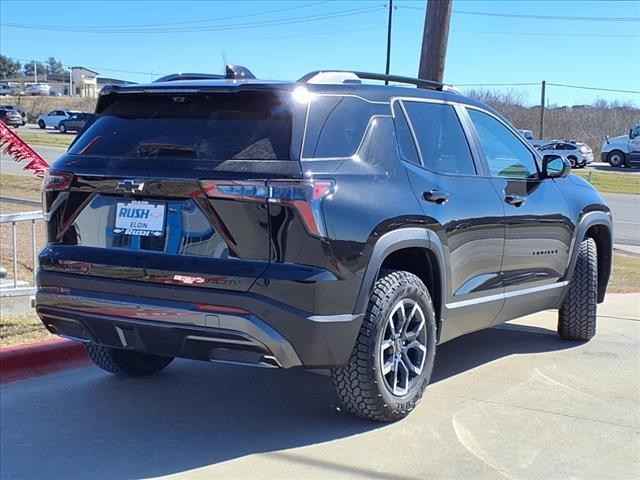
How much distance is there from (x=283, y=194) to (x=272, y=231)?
19 centimetres

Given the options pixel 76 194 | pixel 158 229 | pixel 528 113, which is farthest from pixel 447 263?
pixel 528 113

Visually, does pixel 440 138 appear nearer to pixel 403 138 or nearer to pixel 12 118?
pixel 403 138

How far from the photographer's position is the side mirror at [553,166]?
19.7ft

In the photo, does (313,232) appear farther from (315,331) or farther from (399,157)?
(399,157)

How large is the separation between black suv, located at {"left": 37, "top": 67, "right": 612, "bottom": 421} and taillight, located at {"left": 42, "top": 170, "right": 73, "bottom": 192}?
0.4 inches

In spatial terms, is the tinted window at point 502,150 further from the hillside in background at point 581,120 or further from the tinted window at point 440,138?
the hillside in background at point 581,120

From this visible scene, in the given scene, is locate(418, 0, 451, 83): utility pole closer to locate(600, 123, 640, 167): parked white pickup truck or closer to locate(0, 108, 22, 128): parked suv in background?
locate(600, 123, 640, 167): parked white pickup truck

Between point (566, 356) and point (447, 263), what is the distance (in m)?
2.01

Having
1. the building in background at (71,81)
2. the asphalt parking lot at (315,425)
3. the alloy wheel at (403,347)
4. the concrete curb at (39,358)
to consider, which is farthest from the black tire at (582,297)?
the building in background at (71,81)

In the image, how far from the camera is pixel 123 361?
5.34m

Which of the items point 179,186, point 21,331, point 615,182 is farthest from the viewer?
point 615,182

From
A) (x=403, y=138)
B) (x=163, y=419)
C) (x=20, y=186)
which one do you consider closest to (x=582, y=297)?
(x=403, y=138)

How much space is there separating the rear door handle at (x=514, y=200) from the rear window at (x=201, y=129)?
208 cm

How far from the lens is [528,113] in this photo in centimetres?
7412
